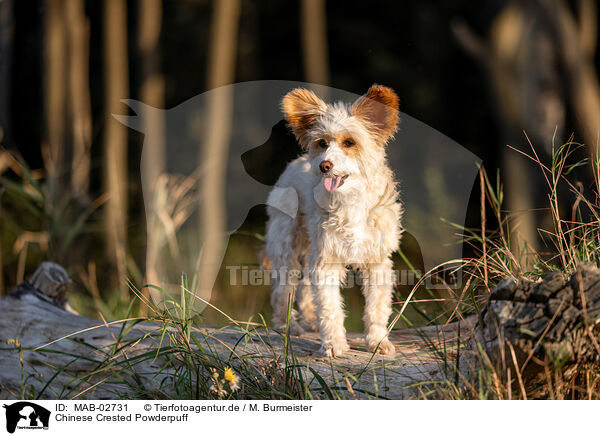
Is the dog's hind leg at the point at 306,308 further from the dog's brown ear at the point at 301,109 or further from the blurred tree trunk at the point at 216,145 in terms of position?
the dog's brown ear at the point at 301,109

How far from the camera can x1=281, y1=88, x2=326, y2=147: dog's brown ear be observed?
3258 mm

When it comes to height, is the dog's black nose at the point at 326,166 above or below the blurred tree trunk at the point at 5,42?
below

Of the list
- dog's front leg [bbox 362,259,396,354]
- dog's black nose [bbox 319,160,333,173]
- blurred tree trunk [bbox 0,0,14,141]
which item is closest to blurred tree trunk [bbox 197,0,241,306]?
dog's front leg [bbox 362,259,396,354]

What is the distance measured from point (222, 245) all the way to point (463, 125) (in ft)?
14.5

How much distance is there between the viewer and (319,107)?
3256 mm

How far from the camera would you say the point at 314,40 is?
795 cm

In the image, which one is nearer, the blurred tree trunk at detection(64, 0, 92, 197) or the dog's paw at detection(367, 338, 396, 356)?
the dog's paw at detection(367, 338, 396, 356)

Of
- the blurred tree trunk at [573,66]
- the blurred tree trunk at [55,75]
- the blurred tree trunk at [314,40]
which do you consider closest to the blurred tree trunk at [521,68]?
the blurred tree trunk at [573,66]

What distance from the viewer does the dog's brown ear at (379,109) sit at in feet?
10.4

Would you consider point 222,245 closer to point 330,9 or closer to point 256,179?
point 256,179

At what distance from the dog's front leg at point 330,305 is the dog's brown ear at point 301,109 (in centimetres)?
77

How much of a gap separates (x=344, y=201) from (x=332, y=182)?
0.14m

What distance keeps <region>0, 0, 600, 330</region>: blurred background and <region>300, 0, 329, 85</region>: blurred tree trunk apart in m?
0.04
